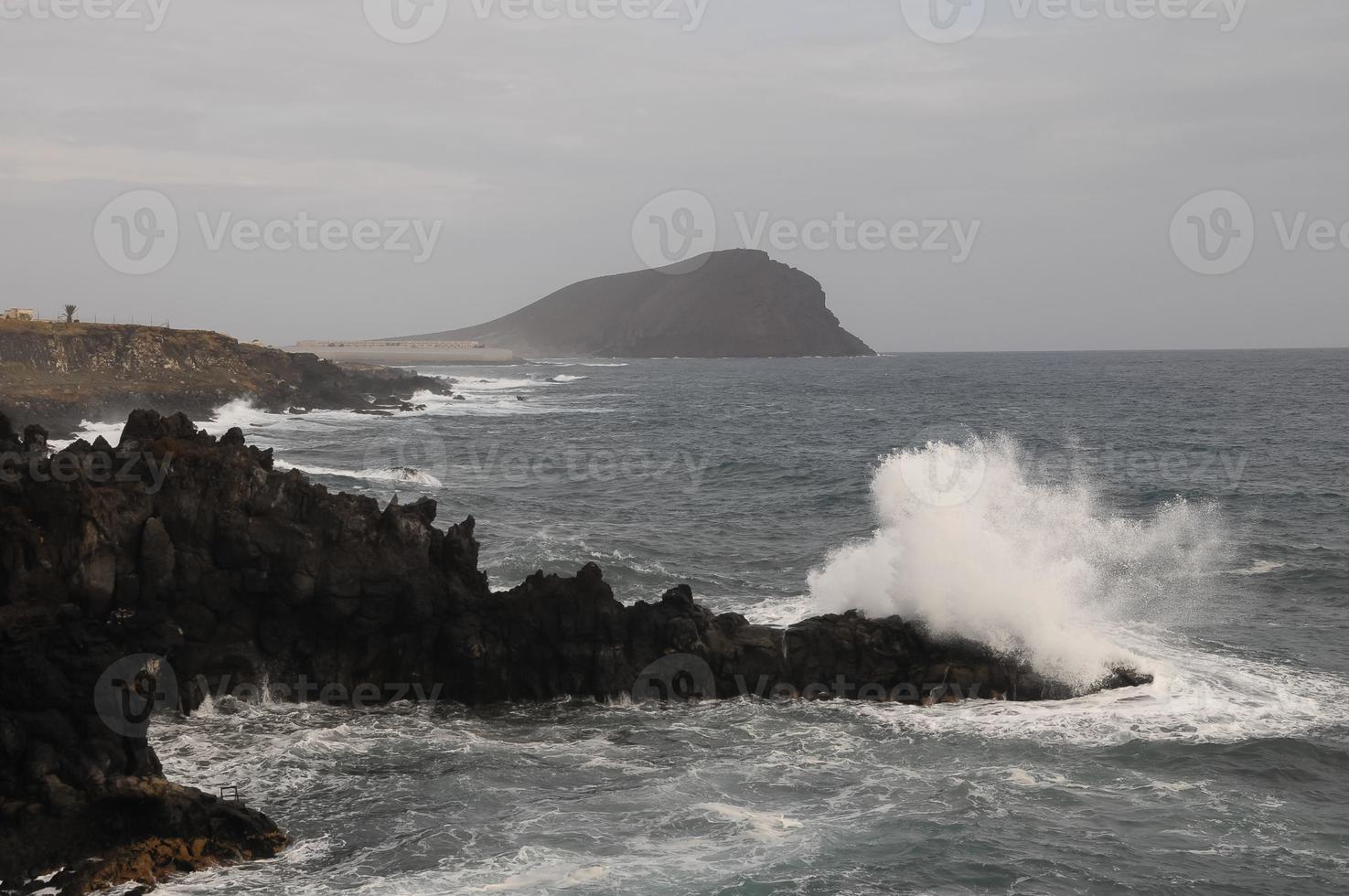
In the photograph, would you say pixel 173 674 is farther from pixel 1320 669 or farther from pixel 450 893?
pixel 1320 669

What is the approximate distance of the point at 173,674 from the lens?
63.5ft

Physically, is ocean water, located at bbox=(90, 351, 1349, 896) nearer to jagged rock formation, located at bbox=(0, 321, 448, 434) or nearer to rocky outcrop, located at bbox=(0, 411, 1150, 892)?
rocky outcrop, located at bbox=(0, 411, 1150, 892)

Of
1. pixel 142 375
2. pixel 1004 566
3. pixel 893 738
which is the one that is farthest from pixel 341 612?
pixel 142 375

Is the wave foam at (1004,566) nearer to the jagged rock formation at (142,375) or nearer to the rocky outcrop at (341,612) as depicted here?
the rocky outcrop at (341,612)

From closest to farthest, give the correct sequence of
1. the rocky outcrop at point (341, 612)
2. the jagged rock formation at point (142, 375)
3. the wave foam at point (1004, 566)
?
the rocky outcrop at point (341, 612) < the wave foam at point (1004, 566) < the jagged rock formation at point (142, 375)

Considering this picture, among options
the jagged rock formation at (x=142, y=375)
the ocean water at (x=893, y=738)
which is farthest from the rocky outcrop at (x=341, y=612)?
the jagged rock formation at (x=142, y=375)

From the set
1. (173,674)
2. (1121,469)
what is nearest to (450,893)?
(173,674)

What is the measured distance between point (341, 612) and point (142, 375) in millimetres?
54621

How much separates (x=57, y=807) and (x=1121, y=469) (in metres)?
46.0

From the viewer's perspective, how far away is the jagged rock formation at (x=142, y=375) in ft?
187

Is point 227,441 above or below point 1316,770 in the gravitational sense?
above

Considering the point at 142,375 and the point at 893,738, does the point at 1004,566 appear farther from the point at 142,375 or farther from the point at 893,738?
the point at 142,375

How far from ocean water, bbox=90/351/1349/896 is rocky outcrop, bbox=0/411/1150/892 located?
59cm

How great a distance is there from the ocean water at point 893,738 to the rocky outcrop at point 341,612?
588 mm
